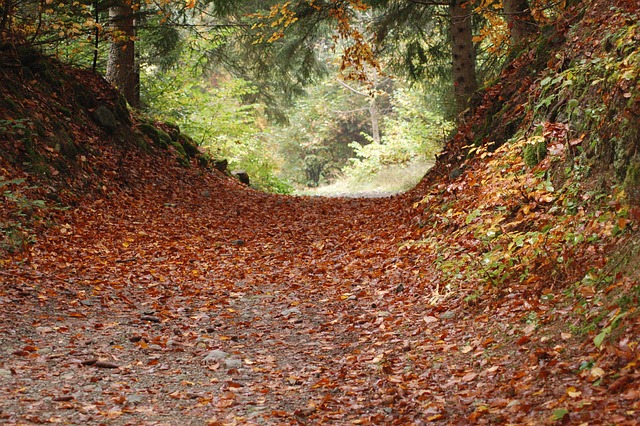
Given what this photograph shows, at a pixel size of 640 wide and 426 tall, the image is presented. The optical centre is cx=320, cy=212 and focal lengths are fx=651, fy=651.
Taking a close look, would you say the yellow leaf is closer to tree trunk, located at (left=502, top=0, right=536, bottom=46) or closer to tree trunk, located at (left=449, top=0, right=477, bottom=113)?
tree trunk, located at (left=502, top=0, right=536, bottom=46)

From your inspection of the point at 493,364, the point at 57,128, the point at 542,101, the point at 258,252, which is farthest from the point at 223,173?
the point at 493,364

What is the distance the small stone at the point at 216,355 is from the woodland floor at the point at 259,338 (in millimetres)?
17

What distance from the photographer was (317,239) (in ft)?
32.7

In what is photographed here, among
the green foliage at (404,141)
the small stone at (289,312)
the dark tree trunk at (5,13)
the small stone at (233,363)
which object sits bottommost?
the small stone at (233,363)

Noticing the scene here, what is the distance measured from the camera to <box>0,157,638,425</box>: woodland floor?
13.3ft

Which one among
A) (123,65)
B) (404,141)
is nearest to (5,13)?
(123,65)

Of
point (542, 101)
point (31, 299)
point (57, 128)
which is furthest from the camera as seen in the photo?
point (57, 128)

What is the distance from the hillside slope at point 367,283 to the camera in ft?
13.6

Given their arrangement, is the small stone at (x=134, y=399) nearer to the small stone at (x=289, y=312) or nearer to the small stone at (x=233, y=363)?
the small stone at (x=233, y=363)

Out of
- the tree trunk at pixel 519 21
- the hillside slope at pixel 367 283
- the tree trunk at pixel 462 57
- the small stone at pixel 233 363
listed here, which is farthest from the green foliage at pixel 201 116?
the small stone at pixel 233 363

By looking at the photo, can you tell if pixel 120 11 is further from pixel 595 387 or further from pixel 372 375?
pixel 595 387

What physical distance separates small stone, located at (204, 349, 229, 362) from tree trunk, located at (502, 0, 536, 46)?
702 cm

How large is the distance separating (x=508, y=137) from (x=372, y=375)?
469cm

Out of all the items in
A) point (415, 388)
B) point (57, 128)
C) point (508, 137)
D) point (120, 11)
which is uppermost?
point (120, 11)
